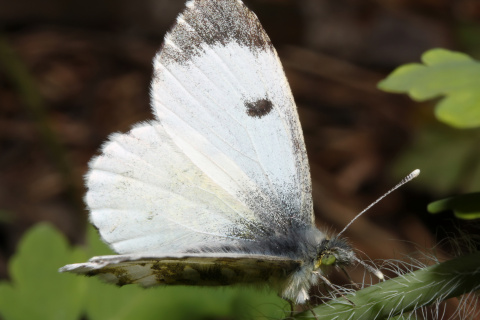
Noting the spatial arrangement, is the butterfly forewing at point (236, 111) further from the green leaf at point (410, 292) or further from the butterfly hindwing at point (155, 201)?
the green leaf at point (410, 292)

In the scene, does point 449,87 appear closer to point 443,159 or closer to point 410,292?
point 410,292

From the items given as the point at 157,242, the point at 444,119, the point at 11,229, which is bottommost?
the point at 11,229

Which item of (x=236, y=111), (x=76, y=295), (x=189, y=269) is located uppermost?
(x=236, y=111)

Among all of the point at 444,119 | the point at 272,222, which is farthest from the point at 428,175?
the point at 444,119

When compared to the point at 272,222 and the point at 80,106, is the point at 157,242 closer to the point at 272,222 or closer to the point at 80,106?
the point at 272,222

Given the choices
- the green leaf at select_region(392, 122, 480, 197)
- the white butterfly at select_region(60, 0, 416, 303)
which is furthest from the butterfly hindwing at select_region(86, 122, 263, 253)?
the green leaf at select_region(392, 122, 480, 197)

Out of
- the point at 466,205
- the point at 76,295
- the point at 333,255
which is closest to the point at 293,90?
the point at 76,295
